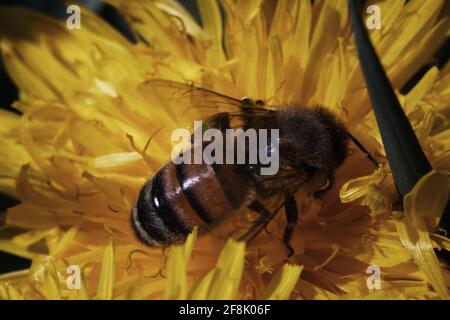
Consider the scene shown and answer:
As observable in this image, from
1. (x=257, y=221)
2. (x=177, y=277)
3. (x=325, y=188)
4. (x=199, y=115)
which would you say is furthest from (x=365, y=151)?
(x=177, y=277)

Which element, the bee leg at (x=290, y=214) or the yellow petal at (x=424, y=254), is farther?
the bee leg at (x=290, y=214)

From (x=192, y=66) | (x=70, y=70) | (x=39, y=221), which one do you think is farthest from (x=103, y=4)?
(x=39, y=221)

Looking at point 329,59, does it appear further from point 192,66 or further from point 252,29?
point 192,66

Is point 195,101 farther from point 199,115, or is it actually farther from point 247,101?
point 247,101

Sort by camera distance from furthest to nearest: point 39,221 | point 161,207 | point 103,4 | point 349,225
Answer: point 103,4 → point 39,221 → point 349,225 → point 161,207

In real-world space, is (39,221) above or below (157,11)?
below

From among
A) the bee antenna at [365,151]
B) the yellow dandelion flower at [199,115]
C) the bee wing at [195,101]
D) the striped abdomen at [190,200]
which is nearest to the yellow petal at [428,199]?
the yellow dandelion flower at [199,115]

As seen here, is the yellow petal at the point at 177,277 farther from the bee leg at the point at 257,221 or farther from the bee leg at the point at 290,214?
the bee leg at the point at 290,214
